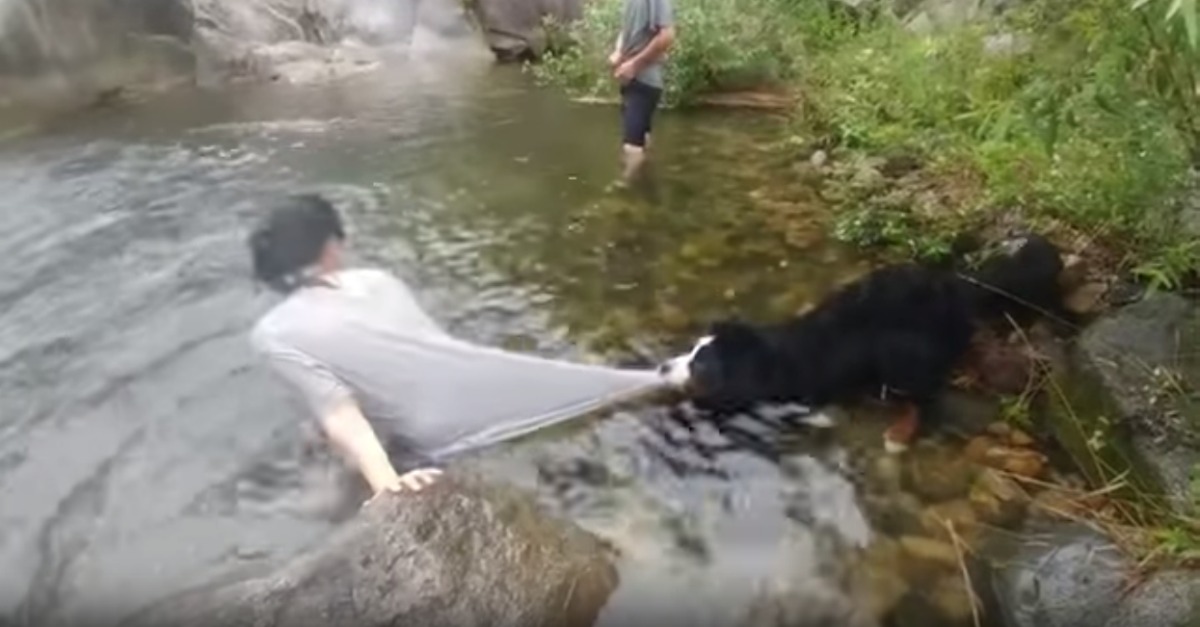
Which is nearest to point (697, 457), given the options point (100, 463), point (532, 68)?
point (100, 463)

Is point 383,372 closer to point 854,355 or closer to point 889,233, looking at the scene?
point 854,355

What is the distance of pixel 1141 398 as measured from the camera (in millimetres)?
3479

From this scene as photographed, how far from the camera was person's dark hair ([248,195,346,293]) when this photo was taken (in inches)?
139

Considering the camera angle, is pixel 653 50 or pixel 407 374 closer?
pixel 407 374

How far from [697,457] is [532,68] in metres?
9.25

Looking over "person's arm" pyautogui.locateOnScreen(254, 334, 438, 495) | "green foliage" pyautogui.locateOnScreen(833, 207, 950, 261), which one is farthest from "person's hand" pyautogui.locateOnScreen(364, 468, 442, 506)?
"green foliage" pyautogui.locateOnScreen(833, 207, 950, 261)

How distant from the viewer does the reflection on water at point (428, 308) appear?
3.32 metres

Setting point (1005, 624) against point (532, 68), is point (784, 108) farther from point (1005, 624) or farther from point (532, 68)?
point (1005, 624)

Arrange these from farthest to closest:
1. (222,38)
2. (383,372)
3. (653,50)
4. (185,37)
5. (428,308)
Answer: (222,38) → (185,37) → (653,50) → (428,308) → (383,372)

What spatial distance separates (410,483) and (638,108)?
4.08 metres

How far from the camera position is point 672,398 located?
4.08 m

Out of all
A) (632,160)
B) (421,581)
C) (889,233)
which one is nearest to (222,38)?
(632,160)

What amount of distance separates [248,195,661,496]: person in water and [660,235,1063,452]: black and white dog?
0.37 metres

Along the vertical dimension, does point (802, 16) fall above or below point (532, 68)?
above
